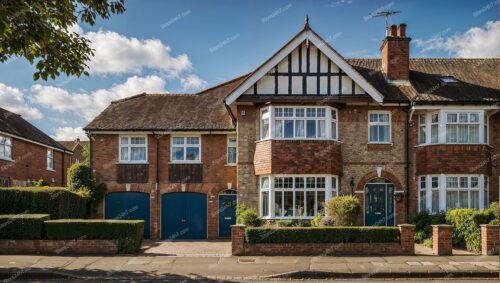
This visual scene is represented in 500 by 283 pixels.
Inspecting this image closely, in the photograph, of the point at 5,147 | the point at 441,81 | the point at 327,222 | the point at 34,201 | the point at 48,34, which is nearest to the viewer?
the point at 48,34

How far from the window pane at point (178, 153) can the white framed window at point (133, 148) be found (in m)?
1.31

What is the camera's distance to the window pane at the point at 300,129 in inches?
856

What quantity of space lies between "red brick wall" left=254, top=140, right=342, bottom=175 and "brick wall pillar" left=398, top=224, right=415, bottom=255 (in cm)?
496

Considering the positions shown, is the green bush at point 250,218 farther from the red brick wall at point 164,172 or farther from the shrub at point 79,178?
the shrub at point 79,178

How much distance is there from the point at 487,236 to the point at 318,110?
8003 millimetres

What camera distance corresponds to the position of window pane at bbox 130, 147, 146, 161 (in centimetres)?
2527

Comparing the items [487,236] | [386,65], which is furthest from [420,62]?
[487,236]

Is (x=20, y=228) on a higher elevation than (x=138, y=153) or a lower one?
lower

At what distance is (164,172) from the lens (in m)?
25.1

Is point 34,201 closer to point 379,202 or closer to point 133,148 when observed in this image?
point 133,148

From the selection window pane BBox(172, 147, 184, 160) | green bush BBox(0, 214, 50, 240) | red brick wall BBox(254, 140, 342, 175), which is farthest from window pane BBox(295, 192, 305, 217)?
green bush BBox(0, 214, 50, 240)

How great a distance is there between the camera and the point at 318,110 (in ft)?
71.6

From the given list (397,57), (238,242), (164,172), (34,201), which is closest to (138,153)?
(164,172)

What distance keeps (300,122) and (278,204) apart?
3.46 meters
